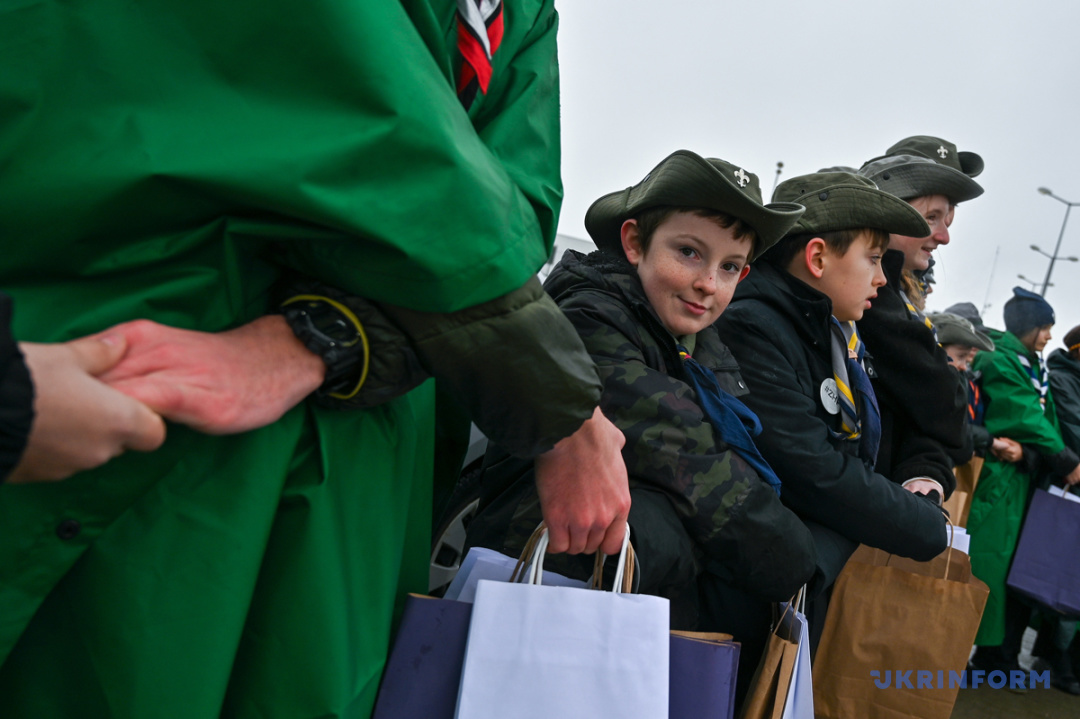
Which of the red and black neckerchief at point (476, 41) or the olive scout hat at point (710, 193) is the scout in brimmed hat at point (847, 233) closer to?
the olive scout hat at point (710, 193)

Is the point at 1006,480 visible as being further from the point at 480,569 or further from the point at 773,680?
the point at 480,569

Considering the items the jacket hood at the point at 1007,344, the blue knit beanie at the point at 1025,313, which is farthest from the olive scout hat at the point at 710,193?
the blue knit beanie at the point at 1025,313

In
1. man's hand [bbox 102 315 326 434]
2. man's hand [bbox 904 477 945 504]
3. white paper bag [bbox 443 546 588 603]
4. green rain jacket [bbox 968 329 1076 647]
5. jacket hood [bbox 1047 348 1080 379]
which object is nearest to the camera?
man's hand [bbox 102 315 326 434]

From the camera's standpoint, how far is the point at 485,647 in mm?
1145

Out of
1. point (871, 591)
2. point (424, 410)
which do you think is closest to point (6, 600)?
point (424, 410)

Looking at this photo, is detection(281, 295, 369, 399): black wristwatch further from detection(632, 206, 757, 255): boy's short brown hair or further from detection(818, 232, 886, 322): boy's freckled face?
detection(818, 232, 886, 322): boy's freckled face

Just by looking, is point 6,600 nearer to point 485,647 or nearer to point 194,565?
point 194,565

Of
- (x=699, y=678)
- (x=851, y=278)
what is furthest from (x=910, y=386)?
(x=699, y=678)

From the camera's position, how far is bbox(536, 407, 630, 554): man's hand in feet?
3.98

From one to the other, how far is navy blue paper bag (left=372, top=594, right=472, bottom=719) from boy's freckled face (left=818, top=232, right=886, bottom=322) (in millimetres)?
1914

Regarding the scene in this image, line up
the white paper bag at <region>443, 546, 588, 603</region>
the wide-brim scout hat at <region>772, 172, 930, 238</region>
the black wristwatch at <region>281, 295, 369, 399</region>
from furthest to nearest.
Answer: the wide-brim scout hat at <region>772, 172, 930, 238</region> < the white paper bag at <region>443, 546, 588, 603</region> < the black wristwatch at <region>281, 295, 369, 399</region>

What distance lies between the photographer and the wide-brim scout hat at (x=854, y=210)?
2.54m

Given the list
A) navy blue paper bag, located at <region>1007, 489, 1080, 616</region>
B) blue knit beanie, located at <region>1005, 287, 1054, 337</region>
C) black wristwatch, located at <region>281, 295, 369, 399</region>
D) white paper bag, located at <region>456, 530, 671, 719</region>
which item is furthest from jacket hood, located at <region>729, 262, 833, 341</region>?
blue knit beanie, located at <region>1005, 287, 1054, 337</region>

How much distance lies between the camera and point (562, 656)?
45.2 inches
